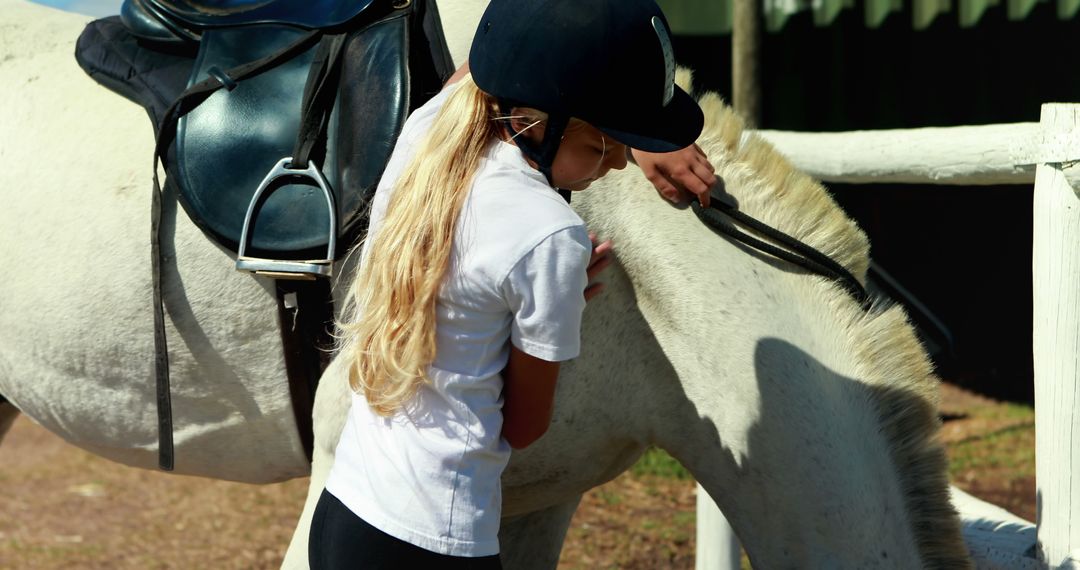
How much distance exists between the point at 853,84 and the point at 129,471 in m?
5.03

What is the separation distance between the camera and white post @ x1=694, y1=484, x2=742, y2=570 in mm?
3152

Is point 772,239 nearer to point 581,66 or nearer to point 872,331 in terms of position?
point 872,331

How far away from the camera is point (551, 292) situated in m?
1.45

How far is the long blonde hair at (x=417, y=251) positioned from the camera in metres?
1.51

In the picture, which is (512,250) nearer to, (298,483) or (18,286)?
(18,286)

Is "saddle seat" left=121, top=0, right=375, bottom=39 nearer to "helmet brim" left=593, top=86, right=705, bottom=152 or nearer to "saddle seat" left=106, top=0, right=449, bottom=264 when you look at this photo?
"saddle seat" left=106, top=0, right=449, bottom=264

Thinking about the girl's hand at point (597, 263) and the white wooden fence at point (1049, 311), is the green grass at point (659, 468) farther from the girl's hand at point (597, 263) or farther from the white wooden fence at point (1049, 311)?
the girl's hand at point (597, 263)

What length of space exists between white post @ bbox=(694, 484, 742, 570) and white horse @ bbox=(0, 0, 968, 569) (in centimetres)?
91

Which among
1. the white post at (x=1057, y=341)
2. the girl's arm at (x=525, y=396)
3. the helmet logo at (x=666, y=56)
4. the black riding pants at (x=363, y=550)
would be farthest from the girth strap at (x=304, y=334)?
the white post at (x=1057, y=341)

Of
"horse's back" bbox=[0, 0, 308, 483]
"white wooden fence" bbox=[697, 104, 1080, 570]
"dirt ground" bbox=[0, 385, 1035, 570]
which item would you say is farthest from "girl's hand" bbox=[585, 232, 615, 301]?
"dirt ground" bbox=[0, 385, 1035, 570]

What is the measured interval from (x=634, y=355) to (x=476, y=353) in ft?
1.72

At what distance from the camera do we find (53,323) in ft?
7.65

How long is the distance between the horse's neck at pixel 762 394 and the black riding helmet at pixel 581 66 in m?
0.44

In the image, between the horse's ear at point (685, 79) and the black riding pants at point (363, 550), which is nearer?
the black riding pants at point (363, 550)
